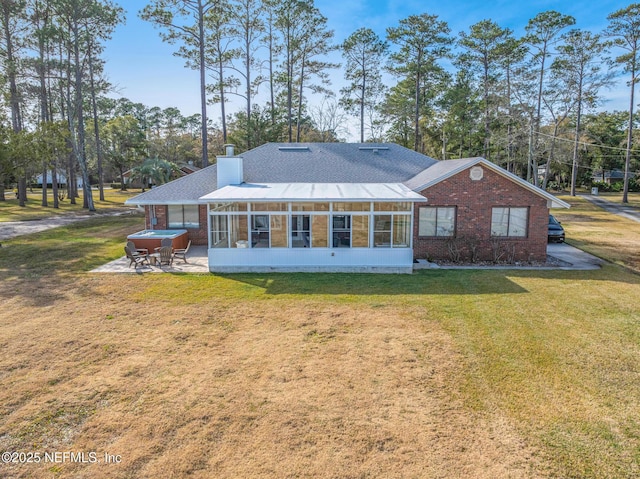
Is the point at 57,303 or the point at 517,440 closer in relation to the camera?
the point at 517,440

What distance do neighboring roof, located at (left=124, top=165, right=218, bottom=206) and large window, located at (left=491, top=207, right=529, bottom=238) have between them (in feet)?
42.1

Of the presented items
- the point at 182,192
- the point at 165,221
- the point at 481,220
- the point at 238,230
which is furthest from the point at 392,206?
the point at 165,221

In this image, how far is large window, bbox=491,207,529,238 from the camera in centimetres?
1644

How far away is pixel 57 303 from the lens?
448 inches

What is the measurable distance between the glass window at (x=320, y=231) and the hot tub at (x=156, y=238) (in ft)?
21.0

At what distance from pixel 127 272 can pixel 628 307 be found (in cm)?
1652

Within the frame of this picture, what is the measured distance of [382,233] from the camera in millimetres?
15117

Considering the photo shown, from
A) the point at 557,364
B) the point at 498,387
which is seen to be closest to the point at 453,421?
the point at 498,387

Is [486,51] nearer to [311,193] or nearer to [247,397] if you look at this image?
[311,193]

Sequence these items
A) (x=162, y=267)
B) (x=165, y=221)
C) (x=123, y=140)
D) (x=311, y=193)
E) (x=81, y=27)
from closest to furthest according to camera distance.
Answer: (x=311, y=193) → (x=162, y=267) → (x=165, y=221) → (x=81, y=27) → (x=123, y=140)

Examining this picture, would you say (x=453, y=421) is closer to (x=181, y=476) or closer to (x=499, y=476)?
(x=499, y=476)

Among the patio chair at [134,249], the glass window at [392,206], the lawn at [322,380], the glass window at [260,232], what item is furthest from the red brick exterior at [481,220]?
the patio chair at [134,249]

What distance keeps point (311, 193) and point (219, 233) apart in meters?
4.30

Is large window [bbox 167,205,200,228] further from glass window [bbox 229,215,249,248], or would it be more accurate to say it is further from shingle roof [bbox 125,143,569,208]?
glass window [bbox 229,215,249,248]
